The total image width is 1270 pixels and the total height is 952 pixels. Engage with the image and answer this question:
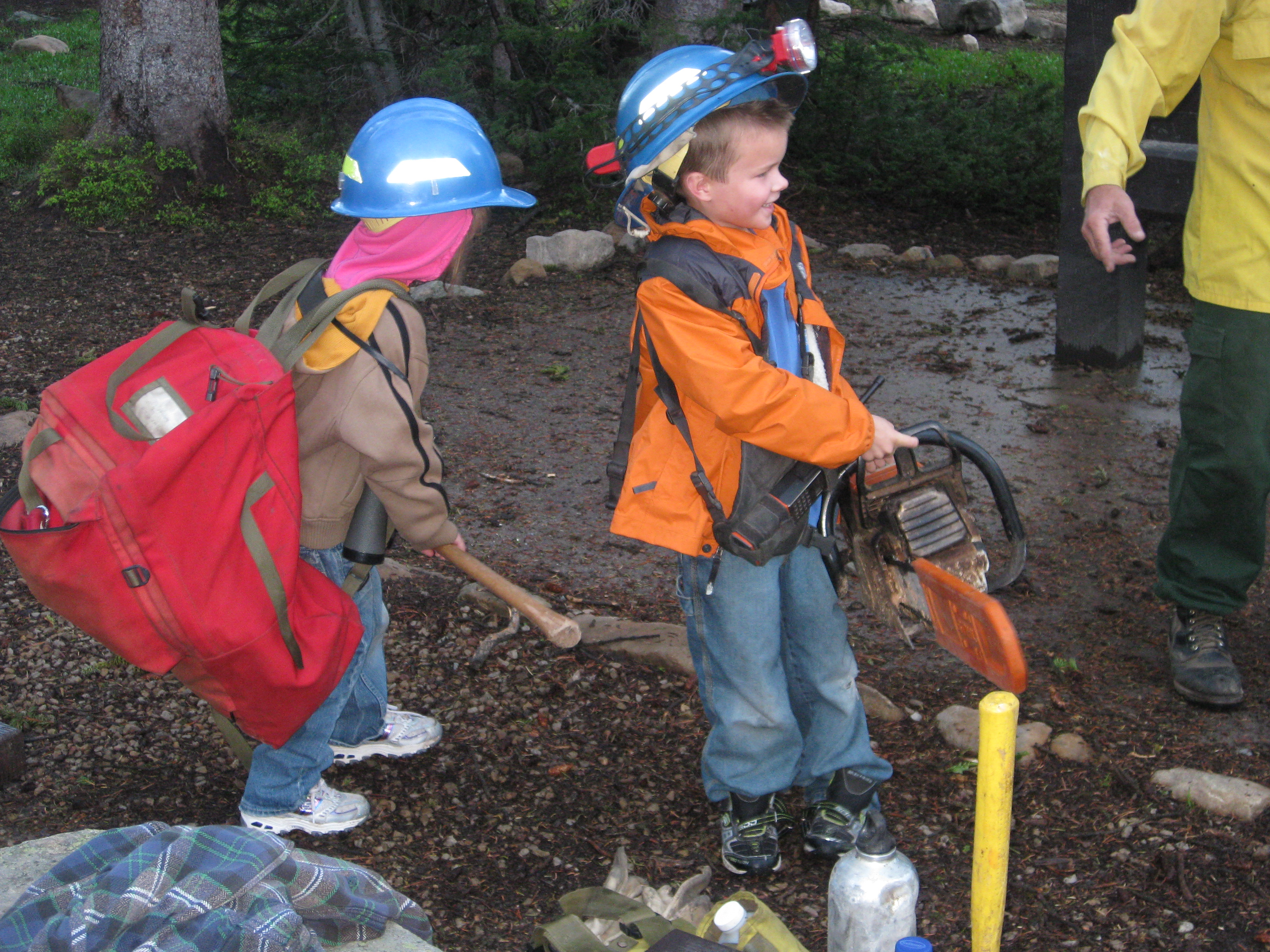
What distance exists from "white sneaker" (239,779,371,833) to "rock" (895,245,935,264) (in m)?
5.86

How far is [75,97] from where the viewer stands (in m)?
11.4

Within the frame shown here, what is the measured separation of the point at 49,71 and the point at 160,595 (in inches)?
563

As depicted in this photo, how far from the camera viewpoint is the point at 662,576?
13.5 feet

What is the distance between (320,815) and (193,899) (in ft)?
3.35

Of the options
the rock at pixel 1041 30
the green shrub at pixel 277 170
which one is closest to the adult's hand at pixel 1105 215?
the green shrub at pixel 277 170

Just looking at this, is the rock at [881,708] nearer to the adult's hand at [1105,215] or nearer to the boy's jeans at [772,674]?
the boy's jeans at [772,674]

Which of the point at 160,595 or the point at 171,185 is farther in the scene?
the point at 171,185

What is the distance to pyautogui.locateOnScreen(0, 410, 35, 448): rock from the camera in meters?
4.91

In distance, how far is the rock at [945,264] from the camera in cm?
766

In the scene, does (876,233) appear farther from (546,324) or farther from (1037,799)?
(1037,799)

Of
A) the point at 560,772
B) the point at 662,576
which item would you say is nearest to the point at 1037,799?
the point at 560,772

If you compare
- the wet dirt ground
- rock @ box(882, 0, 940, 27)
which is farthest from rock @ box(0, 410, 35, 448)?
rock @ box(882, 0, 940, 27)

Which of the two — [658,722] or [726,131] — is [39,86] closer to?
[658,722]

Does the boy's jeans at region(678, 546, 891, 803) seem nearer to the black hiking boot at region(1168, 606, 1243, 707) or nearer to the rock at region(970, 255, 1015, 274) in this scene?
the black hiking boot at region(1168, 606, 1243, 707)
